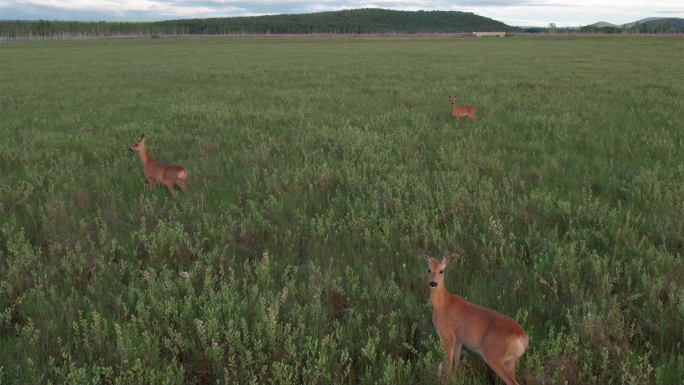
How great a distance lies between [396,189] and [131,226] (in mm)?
3503

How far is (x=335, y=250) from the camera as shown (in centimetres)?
458

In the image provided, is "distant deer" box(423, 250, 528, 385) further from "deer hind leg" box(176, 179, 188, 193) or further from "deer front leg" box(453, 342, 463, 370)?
"deer hind leg" box(176, 179, 188, 193)

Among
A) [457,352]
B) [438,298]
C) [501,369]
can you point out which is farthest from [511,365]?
[438,298]

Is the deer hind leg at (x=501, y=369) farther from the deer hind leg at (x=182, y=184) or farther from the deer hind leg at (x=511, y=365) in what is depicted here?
the deer hind leg at (x=182, y=184)

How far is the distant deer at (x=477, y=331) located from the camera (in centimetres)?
248

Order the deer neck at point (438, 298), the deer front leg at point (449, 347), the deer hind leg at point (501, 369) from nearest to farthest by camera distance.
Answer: the deer hind leg at point (501, 369), the deer front leg at point (449, 347), the deer neck at point (438, 298)

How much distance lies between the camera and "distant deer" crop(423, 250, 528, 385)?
8.15ft

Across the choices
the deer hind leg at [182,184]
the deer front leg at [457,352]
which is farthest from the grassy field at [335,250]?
the deer hind leg at [182,184]

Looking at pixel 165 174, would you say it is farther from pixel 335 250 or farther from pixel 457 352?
pixel 457 352

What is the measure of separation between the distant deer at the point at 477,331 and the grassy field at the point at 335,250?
0.46ft

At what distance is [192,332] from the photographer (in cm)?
328

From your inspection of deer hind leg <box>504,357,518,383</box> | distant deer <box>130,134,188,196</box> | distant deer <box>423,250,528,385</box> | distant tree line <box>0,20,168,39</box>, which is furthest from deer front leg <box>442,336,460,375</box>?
distant tree line <box>0,20,168,39</box>

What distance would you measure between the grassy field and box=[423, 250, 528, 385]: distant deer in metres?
0.14

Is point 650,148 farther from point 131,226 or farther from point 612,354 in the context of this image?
point 131,226
